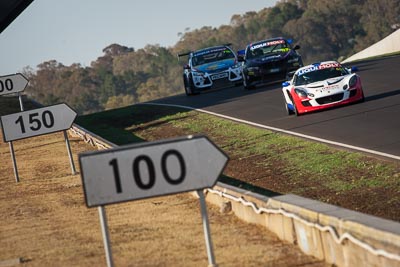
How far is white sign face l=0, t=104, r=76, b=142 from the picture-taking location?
→ 19.1 metres

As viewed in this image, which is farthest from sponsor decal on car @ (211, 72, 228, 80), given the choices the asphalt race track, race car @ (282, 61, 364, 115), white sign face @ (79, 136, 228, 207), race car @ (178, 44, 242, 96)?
white sign face @ (79, 136, 228, 207)

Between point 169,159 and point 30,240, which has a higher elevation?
point 169,159

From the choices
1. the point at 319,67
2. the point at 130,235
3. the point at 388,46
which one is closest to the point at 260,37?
the point at 388,46

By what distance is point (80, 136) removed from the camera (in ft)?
92.5

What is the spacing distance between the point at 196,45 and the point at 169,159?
177 meters

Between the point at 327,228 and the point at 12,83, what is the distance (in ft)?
56.1

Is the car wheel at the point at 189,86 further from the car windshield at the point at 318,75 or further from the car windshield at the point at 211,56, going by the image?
the car windshield at the point at 318,75

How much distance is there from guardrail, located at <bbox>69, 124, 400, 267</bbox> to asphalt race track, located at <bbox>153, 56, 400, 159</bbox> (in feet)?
16.2

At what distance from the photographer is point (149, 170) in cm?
858

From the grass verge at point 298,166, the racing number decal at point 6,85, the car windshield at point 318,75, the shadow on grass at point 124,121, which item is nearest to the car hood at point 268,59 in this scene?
the shadow on grass at point 124,121

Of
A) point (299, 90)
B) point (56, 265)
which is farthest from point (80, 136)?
point (56, 265)

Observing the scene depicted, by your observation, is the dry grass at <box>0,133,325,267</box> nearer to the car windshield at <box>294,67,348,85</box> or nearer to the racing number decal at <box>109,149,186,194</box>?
the racing number decal at <box>109,149,186,194</box>

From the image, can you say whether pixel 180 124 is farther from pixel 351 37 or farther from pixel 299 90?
pixel 351 37

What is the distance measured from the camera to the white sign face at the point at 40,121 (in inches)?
753
